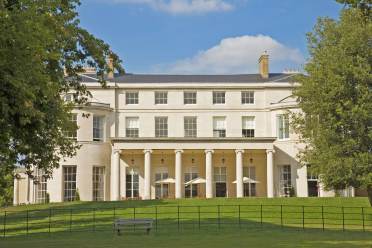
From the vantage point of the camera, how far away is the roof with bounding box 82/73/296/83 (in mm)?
59216

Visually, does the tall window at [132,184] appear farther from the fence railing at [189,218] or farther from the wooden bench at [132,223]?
the wooden bench at [132,223]

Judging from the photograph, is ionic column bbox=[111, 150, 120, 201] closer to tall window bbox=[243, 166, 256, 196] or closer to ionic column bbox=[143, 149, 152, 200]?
ionic column bbox=[143, 149, 152, 200]

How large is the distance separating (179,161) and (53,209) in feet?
48.2

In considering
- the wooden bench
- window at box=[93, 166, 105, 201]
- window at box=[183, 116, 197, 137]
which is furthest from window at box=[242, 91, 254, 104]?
the wooden bench

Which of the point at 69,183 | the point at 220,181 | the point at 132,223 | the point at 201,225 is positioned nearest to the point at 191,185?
the point at 220,181

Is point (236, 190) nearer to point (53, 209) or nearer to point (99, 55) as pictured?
point (53, 209)

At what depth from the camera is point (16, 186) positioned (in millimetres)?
60281

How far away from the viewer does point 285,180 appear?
177 ft

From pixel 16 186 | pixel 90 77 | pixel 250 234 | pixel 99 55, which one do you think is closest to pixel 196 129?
pixel 90 77

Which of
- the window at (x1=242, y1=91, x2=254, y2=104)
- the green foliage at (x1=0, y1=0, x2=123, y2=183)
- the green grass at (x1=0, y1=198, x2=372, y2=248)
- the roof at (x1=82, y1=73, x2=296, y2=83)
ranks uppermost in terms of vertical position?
the roof at (x1=82, y1=73, x2=296, y2=83)

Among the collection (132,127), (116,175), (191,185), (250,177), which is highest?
(132,127)

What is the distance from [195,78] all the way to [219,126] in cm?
672

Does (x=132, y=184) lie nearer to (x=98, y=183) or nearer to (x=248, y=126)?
(x=98, y=183)

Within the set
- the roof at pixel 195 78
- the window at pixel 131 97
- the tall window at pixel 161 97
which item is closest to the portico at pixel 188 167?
the window at pixel 131 97
